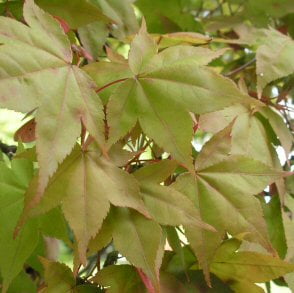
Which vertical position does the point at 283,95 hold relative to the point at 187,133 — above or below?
below

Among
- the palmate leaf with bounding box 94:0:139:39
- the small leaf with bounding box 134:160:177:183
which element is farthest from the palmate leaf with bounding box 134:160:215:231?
the palmate leaf with bounding box 94:0:139:39

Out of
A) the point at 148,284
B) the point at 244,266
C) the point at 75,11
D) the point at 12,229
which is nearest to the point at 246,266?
the point at 244,266

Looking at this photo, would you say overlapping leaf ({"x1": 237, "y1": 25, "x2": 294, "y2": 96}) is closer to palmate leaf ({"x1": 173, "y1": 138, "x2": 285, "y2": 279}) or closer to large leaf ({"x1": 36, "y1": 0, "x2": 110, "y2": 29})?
palmate leaf ({"x1": 173, "y1": 138, "x2": 285, "y2": 279})

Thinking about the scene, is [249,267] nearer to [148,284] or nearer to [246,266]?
[246,266]

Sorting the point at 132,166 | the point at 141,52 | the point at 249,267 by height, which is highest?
the point at 141,52

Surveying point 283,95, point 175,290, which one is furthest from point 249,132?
point 175,290

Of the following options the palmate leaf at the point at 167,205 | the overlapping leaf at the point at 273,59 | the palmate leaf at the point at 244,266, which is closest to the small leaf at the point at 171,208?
the palmate leaf at the point at 167,205

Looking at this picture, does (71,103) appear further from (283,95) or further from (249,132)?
(283,95)
